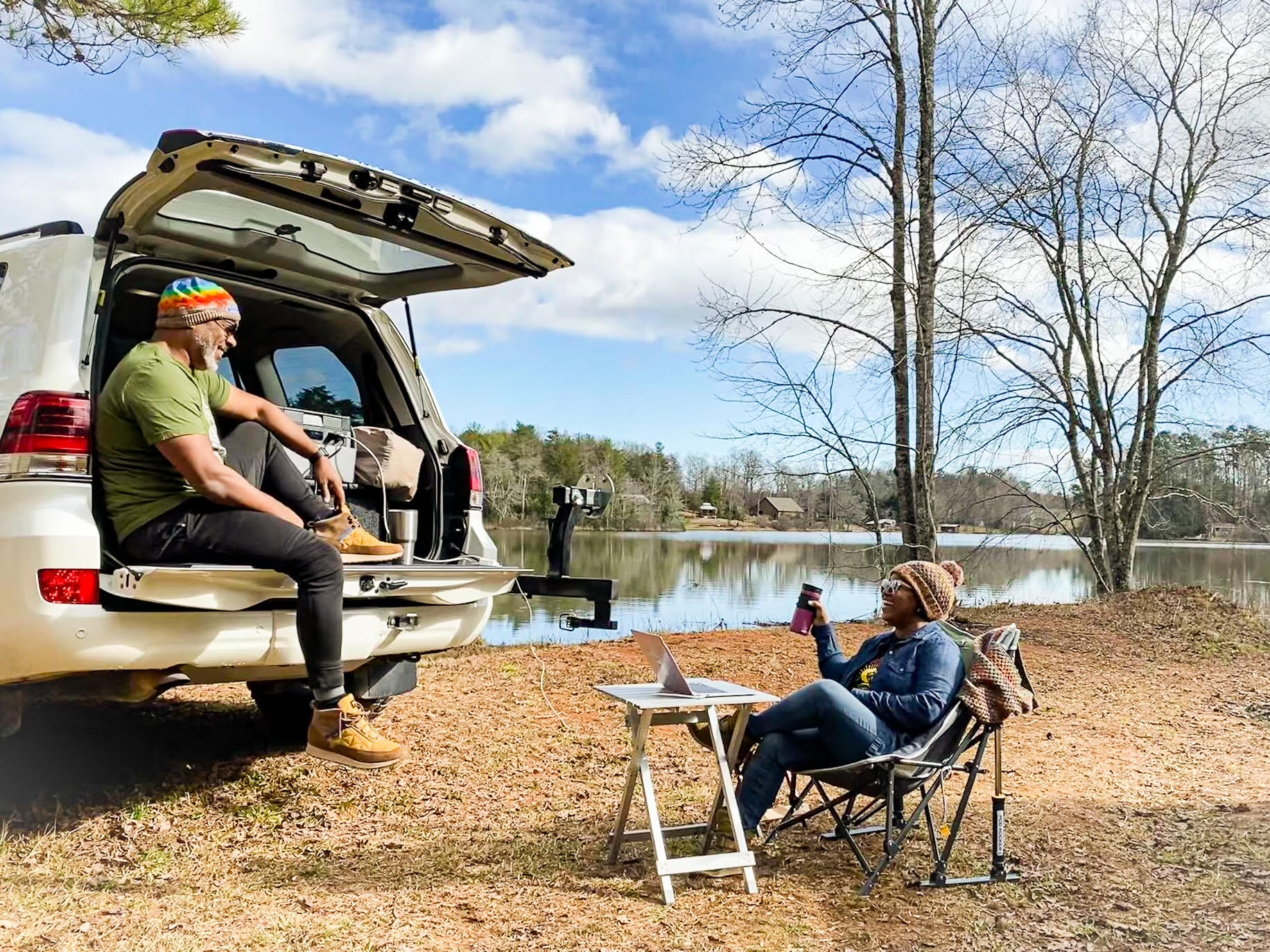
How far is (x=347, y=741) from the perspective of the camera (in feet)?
11.2

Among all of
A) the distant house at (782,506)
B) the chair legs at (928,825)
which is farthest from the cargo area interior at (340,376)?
the distant house at (782,506)

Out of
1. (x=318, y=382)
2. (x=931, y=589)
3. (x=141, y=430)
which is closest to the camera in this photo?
(x=141, y=430)

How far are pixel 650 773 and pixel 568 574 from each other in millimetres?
1401

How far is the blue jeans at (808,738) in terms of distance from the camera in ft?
10.9

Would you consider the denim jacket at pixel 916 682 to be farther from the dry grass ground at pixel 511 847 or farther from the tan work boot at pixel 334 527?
the tan work boot at pixel 334 527

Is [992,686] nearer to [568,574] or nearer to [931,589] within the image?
[931,589]

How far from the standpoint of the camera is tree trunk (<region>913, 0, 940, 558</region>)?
412 inches

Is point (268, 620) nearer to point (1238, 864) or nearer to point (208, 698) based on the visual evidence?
point (208, 698)

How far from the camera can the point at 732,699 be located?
326 cm

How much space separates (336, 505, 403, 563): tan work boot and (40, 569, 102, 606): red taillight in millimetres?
775

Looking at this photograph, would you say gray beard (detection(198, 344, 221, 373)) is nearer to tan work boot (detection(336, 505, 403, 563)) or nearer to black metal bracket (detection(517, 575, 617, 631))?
tan work boot (detection(336, 505, 403, 563))

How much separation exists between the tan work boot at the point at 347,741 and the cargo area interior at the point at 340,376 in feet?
3.33

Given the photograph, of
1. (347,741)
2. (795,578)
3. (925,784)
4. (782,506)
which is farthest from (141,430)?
(795,578)

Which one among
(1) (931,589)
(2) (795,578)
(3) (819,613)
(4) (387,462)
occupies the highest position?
(4) (387,462)
